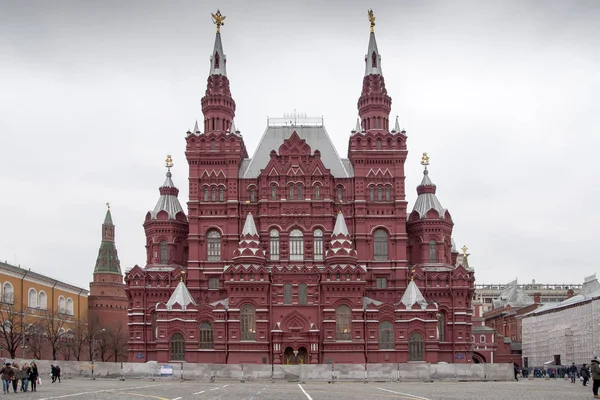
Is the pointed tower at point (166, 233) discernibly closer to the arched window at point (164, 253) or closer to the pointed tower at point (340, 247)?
the arched window at point (164, 253)

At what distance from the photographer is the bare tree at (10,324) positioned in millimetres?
84562

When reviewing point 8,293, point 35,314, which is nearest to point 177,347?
point 8,293

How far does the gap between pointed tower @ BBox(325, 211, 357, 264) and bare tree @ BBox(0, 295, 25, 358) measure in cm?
3353

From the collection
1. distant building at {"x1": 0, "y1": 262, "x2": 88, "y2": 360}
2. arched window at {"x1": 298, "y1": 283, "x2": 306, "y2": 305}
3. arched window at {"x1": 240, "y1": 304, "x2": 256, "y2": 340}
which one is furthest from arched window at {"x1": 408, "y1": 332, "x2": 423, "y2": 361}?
distant building at {"x1": 0, "y1": 262, "x2": 88, "y2": 360}


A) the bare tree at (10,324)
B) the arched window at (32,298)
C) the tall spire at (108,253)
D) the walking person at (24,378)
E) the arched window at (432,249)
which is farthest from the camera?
the tall spire at (108,253)

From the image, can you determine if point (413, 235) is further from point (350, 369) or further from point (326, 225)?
point (350, 369)

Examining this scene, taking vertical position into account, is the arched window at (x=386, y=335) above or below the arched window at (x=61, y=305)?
below

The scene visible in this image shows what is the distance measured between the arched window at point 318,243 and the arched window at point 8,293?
1491 inches

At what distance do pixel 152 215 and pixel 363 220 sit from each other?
2272 centimetres

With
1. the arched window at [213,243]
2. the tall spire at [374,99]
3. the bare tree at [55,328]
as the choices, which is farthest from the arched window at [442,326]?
the bare tree at [55,328]

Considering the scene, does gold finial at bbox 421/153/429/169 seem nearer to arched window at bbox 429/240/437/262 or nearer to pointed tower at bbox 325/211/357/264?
arched window at bbox 429/240/437/262

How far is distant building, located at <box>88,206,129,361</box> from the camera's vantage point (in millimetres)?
A: 121625

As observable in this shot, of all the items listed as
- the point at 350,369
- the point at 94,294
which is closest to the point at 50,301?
the point at 94,294

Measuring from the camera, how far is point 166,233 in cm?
8606
